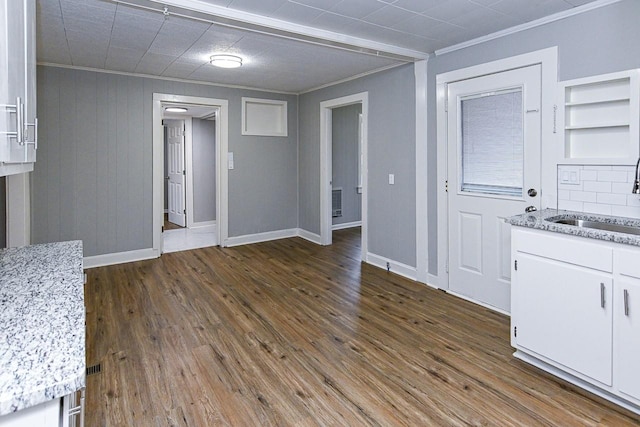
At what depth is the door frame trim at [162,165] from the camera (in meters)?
5.10

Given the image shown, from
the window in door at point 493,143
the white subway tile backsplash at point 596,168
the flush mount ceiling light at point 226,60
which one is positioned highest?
the flush mount ceiling light at point 226,60

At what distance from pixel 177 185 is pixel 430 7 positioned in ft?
20.3

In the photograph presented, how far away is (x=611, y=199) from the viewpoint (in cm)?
262

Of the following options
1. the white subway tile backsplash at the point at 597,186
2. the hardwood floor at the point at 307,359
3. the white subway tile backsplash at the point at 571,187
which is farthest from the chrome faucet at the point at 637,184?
the hardwood floor at the point at 307,359

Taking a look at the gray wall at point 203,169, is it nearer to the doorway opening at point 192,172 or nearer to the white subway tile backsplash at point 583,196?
the doorway opening at point 192,172

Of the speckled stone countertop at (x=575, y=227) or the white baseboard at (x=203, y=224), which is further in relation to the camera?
the white baseboard at (x=203, y=224)

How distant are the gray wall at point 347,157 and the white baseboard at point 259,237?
1098 millimetres

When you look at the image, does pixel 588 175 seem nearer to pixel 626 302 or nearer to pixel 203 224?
pixel 626 302

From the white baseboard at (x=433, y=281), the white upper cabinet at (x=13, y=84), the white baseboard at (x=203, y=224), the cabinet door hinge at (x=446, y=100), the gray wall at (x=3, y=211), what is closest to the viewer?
the white upper cabinet at (x=13, y=84)

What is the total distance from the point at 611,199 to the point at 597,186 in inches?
4.8

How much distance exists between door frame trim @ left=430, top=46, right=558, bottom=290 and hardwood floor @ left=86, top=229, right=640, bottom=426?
A: 0.51 m

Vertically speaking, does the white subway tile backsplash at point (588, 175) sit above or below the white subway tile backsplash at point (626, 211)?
above

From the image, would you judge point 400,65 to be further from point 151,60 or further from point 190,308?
point 190,308

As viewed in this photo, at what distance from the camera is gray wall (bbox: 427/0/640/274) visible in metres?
2.50
